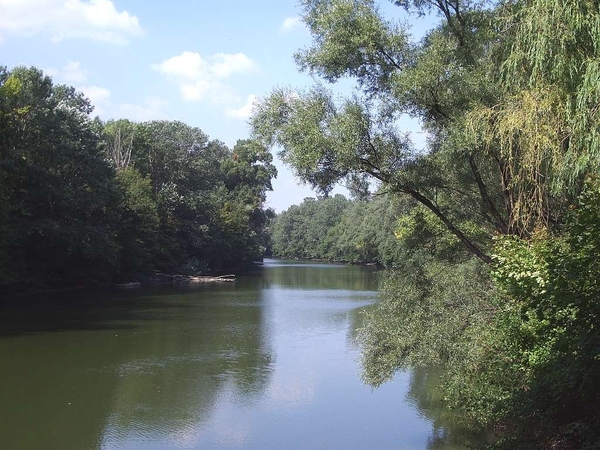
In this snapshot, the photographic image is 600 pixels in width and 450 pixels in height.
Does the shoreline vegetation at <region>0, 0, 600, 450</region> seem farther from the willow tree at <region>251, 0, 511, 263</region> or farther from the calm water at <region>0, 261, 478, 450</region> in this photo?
the calm water at <region>0, 261, 478, 450</region>

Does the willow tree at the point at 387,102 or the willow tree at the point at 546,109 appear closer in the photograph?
the willow tree at the point at 546,109

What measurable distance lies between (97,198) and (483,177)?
29.9m

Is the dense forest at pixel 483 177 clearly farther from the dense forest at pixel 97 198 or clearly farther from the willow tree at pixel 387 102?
the dense forest at pixel 97 198

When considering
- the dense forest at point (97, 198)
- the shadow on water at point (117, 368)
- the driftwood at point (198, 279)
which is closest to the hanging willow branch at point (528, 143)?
the dense forest at point (97, 198)

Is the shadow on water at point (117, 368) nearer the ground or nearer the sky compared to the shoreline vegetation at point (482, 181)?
nearer the ground

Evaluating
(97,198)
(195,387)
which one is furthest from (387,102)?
(97,198)

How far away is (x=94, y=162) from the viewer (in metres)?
37.6

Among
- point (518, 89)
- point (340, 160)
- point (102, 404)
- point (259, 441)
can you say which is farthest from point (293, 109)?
point (102, 404)

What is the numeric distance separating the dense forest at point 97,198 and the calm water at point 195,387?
20.9 ft

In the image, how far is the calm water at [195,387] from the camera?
505 inches

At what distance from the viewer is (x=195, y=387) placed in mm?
16516

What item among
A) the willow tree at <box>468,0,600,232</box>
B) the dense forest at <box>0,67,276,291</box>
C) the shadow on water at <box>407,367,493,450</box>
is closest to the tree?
the dense forest at <box>0,67,276,291</box>

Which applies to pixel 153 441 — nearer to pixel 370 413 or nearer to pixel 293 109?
pixel 370 413

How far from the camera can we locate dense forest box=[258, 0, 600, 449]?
6.54 metres
